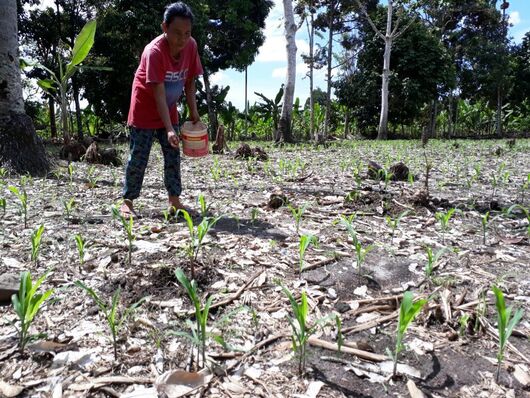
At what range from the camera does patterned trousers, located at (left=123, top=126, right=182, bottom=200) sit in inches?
138

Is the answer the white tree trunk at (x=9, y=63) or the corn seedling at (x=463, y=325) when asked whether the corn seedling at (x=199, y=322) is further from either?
the white tree trunk at (x=9, y=63)

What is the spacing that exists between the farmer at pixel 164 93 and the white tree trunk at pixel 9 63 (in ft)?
9.89

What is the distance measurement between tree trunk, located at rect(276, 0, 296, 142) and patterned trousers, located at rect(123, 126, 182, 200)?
976cm

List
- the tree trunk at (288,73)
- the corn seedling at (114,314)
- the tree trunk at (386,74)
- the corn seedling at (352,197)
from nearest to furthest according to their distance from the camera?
the corn seedling at (114,314)
the corn seedling at (352,197)
the tree trunk at (288,73)
the tree trunk at (386,74)

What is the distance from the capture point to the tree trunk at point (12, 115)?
17.6 feet

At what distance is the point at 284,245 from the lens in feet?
9.27

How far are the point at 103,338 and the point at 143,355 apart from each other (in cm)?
22

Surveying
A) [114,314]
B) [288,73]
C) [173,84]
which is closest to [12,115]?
[173,84]

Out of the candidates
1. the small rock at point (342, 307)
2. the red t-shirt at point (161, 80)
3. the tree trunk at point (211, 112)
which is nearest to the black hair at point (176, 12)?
the red t-shirt at point (161, 80)

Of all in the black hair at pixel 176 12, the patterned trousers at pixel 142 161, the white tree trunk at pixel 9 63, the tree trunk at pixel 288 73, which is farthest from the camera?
the tree trunk at pixel 288 73

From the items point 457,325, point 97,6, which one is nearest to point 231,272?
point 457,325

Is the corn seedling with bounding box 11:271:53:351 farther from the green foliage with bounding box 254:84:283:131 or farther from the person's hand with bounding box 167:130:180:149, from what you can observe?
the green foliage with bounding box 254:84:283:131

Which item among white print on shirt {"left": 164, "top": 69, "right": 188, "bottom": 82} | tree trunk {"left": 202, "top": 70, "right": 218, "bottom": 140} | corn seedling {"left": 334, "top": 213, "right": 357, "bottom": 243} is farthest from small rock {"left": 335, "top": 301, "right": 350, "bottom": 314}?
tree trunk {"left": 202, "top": 70, "right": 218, "bottom": 140}

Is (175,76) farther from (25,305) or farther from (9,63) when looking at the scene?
(9,63)
